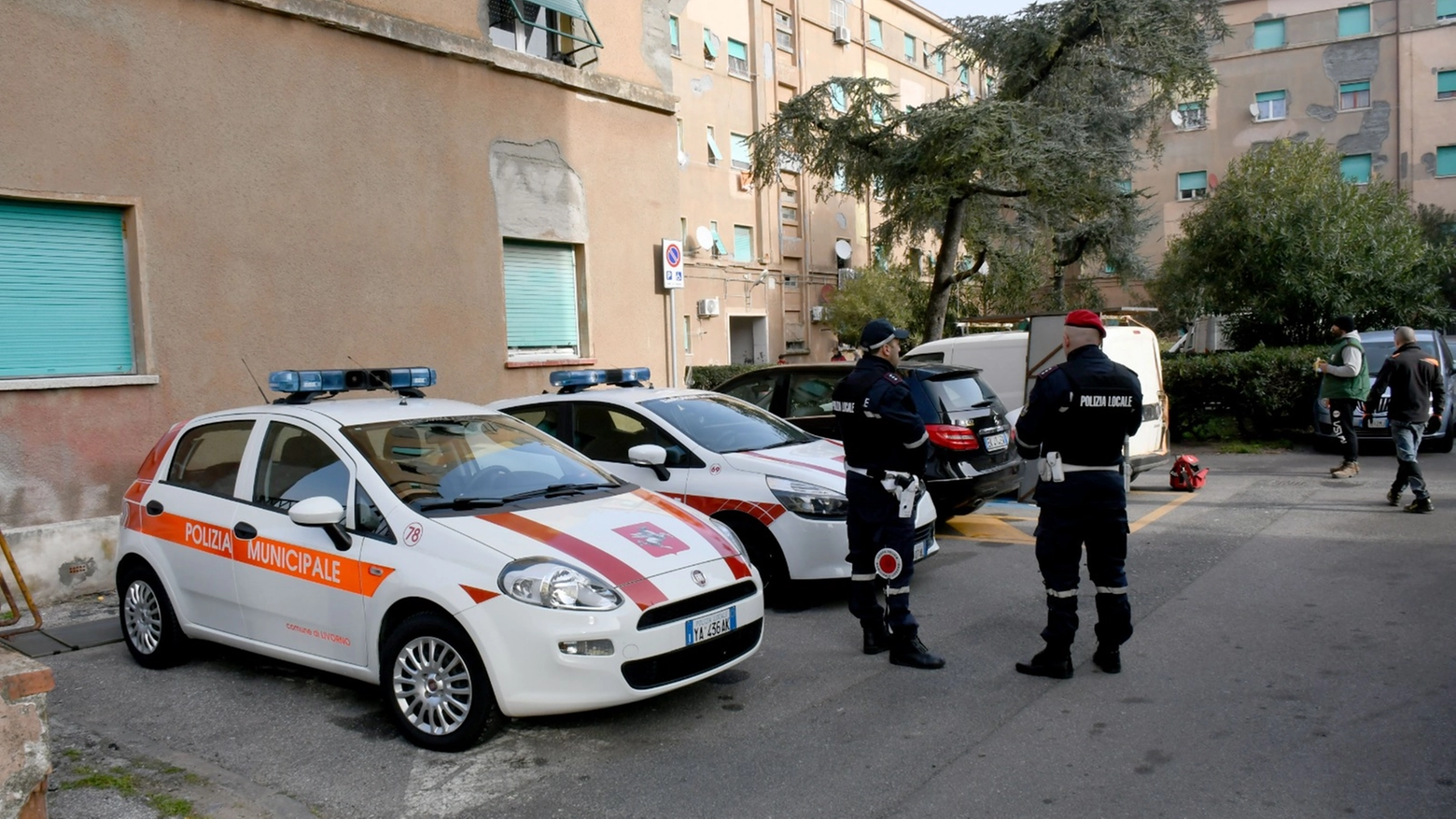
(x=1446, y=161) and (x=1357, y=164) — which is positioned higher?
(x=1357, y=164)

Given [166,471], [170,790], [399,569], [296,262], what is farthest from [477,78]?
[170,790]

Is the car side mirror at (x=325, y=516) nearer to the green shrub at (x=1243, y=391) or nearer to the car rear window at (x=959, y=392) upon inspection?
the car rear window at (x=959, y=392)

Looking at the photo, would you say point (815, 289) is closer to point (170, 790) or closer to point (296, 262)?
point (296, 262)

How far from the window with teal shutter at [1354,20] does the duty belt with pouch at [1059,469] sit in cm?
3787

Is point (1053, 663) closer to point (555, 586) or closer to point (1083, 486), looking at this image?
point (1083, 486)

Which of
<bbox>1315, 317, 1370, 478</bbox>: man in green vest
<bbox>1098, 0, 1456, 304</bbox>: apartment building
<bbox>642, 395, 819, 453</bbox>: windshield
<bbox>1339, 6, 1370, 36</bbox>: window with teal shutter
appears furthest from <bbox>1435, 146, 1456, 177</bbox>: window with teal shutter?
<bbox>642, 395, 819, 453</bbox>: windshield

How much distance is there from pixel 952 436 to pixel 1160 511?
3174mm

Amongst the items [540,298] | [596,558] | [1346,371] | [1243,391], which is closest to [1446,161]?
[1243,391]

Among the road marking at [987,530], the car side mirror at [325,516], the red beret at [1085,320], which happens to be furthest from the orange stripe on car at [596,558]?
the road marking at [987,530]

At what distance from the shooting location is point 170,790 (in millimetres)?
4246

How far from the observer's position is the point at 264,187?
9117 millimetres

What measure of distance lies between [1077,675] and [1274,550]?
3.83 metres

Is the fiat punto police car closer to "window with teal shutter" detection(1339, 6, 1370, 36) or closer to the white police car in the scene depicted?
the white police car

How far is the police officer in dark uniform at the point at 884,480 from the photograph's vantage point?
18.4ft
